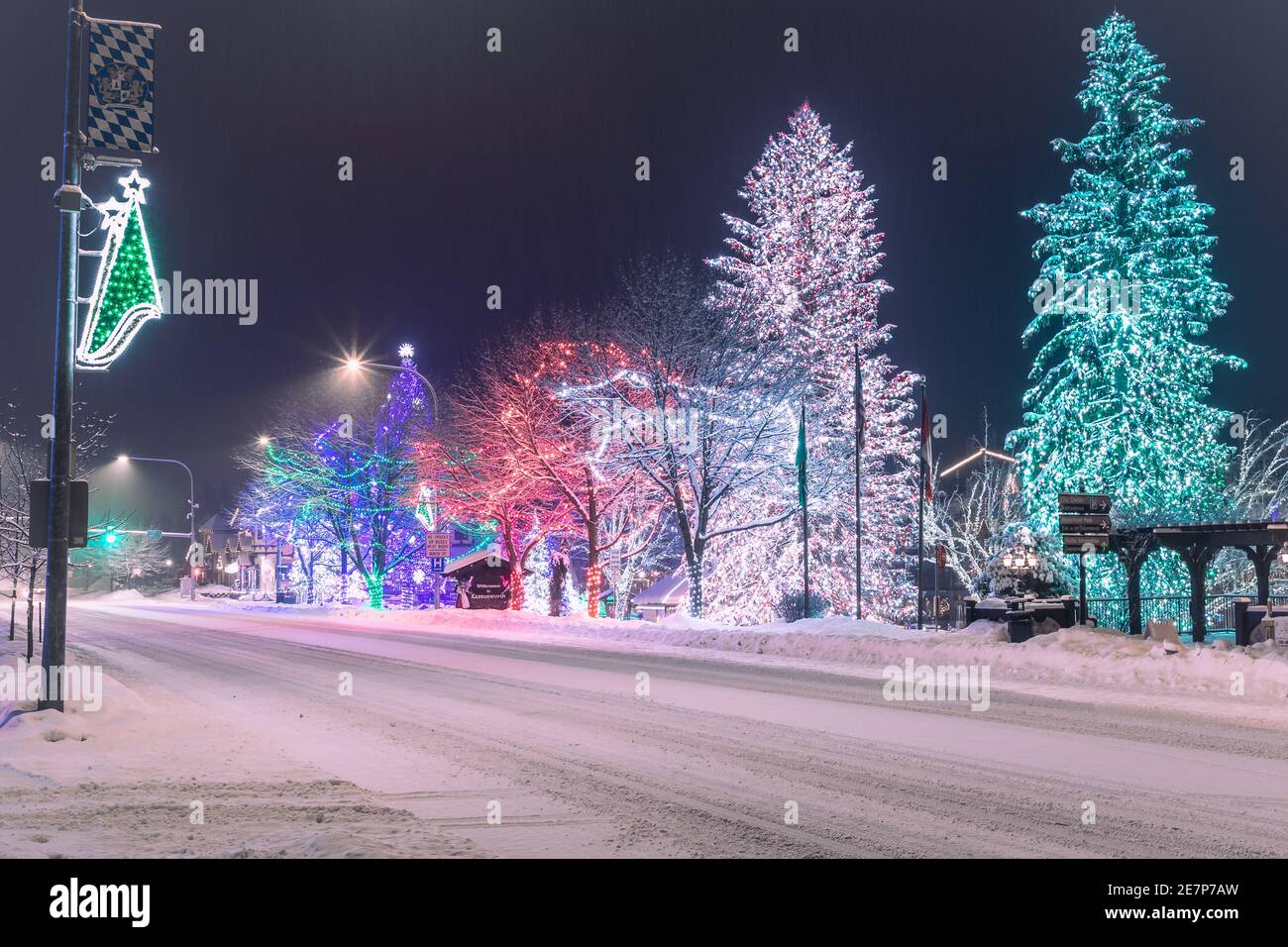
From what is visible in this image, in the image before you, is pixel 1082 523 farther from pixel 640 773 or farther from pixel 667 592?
pixel 667 592

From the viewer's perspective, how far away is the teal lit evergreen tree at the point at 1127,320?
113 feet

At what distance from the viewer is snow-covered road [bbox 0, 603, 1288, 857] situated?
7043 mm

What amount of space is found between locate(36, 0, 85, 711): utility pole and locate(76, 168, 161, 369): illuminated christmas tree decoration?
0.46 meters

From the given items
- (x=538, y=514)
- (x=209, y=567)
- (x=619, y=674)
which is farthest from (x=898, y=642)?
(x=209, y=567)

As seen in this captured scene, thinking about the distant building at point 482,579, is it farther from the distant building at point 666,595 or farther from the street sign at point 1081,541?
the street sign at point 1081,541

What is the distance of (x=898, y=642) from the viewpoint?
858 inches

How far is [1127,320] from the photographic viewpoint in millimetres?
34531

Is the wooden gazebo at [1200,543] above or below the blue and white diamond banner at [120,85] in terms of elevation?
below

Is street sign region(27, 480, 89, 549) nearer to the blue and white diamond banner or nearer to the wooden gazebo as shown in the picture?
the blue and white diamond banner

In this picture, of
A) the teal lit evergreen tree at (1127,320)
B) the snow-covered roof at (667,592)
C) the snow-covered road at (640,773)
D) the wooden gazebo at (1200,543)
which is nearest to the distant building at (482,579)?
the snow-covered roof at (667,592)

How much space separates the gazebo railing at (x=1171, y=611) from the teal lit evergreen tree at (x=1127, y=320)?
1.85 m

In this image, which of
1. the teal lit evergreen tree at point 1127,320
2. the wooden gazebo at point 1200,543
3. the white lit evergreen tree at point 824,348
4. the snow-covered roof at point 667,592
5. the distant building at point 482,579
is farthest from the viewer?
the distant building at point 482,579

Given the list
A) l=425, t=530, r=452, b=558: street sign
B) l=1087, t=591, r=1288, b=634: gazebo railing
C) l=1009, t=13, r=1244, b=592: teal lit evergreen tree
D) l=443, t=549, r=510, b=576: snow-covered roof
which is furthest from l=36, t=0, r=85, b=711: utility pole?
l=443, t=549, r=510, b=576: snow-covered roof

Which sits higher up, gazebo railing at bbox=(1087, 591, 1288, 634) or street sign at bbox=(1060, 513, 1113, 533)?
street sign at bbox=(1060, 513, 1113, 533)
